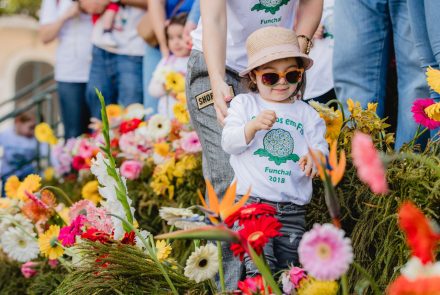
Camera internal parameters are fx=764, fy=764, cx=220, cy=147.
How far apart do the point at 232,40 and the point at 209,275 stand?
95 centimetres

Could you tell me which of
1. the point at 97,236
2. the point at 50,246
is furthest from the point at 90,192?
the point at 97,236

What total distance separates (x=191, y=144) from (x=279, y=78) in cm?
145

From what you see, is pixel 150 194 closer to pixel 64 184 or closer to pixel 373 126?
pixel 64 184

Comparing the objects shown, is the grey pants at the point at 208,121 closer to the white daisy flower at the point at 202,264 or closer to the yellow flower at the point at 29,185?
the white daisy flower at the point at 202,264

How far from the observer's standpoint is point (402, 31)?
3215mm

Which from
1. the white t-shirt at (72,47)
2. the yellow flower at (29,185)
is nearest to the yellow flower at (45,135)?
the white t-shirt at (72,47)

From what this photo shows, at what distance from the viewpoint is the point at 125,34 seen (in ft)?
15.9

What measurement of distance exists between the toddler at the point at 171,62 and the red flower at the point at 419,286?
3233mm

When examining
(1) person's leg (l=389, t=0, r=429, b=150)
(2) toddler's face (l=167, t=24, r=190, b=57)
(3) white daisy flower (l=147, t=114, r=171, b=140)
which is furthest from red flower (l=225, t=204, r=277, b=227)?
(2) toddler's face (l=167, t=24, r=190, b=57)

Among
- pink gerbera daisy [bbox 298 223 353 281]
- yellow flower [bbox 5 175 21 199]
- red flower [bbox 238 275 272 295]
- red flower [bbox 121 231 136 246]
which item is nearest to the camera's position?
pink gerbera daisy [bbox 298 223 353 281]

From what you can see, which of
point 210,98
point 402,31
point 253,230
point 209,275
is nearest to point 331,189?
point 253,230

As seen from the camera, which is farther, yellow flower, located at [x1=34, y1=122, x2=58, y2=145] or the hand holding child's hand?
yellow flower, located at [x1=34, y1=122, x2=58, y2=145]

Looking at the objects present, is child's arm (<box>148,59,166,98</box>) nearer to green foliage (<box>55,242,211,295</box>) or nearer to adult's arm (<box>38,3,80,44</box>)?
adult's arm (<box>38,3,80,44</box>)

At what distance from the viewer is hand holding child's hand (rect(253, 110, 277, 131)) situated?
7.26ft
